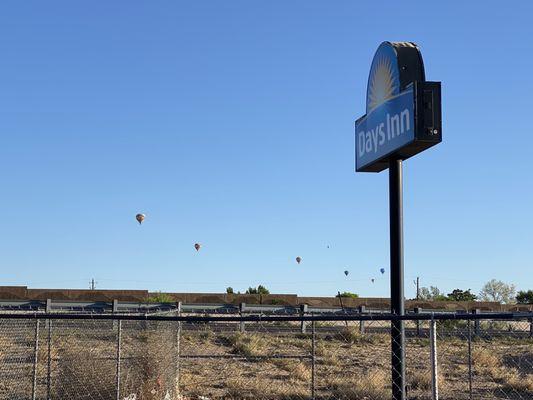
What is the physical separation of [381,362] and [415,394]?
17.6ft

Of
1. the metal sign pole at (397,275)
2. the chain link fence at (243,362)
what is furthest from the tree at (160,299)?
the metal sign pole at (397,275)

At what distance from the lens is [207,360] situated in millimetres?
19984

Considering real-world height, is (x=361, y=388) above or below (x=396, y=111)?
below

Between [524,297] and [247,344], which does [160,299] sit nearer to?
[247,344]

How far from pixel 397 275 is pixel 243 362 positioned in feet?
38.9

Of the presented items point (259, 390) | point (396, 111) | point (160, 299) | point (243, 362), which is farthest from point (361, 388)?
point (160, 299)

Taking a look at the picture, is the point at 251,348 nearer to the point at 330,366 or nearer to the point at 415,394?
the point at 330,366

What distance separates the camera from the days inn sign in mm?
8711

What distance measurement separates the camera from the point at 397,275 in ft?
29.3

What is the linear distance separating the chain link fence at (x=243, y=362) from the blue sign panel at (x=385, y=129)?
2.32 m

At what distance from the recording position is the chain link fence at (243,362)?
39.5 ft

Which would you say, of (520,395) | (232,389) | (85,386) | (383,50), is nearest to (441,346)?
(520,395)

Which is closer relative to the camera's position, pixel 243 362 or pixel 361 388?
pixel 361 388

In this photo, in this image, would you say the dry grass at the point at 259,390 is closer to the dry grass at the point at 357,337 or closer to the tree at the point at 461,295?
the dry grass at the point at 357,337
